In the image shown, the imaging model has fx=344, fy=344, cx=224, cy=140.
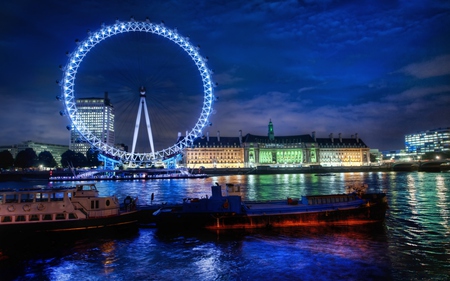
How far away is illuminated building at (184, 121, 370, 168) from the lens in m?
177

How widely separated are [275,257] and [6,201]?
20.1 meters

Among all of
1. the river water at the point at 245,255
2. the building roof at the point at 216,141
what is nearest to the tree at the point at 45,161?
the building roof at the point at 216,141

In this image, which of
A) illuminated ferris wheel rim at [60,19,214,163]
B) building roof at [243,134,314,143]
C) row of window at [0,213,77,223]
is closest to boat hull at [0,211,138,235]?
row of window at [0,213,77,223]

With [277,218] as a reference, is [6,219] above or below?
above

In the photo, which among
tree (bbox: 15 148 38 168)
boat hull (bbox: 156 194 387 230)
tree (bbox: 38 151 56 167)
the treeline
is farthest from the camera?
tree (bbox: 38 151 56 167)

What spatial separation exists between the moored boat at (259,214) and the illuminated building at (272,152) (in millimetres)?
142411

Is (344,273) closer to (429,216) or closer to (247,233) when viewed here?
(247,233)

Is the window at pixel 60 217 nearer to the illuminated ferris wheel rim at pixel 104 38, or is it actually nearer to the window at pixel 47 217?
the window at pixel 47 217

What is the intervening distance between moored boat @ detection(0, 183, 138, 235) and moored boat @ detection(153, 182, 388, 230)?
4.68 metres

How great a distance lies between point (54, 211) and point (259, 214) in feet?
53.1

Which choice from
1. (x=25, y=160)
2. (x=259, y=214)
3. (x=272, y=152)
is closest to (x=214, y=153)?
(x=272, y=152)

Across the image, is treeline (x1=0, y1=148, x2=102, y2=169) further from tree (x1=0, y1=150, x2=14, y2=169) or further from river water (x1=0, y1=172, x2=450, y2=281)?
river water (x1=0, y1=172, x2=450, y2=281)

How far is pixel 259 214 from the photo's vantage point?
2922 centimetres

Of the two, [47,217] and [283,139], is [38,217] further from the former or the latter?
[283,139]
